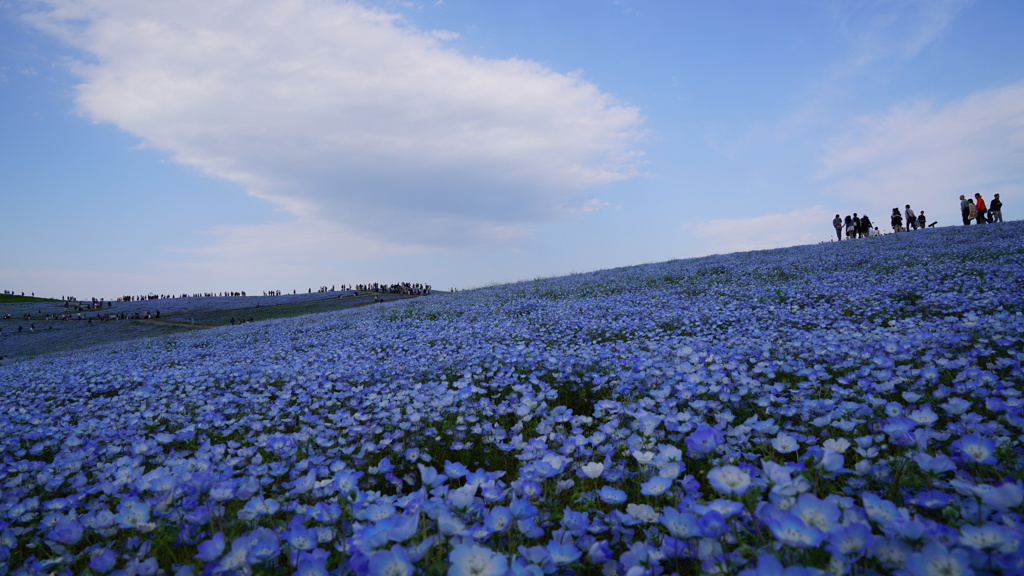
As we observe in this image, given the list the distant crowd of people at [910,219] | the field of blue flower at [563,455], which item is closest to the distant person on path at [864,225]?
the distant crowd of people at [910,219]

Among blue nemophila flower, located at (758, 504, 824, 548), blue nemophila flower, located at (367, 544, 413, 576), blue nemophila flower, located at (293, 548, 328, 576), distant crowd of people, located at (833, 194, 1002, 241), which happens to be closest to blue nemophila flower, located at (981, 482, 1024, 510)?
blue nemophila flower, located at (758, 504, 824, 548)

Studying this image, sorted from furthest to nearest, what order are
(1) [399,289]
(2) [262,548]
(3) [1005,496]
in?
(1) [399,289], (2) [262,548], (3) [1005,496]

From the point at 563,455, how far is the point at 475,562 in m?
1.42

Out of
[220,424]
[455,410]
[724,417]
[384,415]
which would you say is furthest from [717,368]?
[220,424]

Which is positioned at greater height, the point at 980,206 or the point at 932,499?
the point at 980,206

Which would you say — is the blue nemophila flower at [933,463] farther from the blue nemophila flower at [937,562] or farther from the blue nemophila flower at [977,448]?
the blue nemophila flower at [937,562]

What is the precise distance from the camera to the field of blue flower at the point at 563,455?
177 centimetres

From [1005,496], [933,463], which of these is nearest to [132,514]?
[1005,496]

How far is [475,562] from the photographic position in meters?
1.69

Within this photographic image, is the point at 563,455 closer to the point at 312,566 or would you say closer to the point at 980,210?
the point at 312,566

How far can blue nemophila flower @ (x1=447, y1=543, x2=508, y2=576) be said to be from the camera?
162 centimetres

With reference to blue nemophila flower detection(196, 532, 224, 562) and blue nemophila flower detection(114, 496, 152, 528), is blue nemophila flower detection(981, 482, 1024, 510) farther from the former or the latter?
blue nemophila flower detection(114, 496, 152, 528)

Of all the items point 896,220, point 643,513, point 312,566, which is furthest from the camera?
point 896,220

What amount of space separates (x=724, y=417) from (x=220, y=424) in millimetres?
4621
